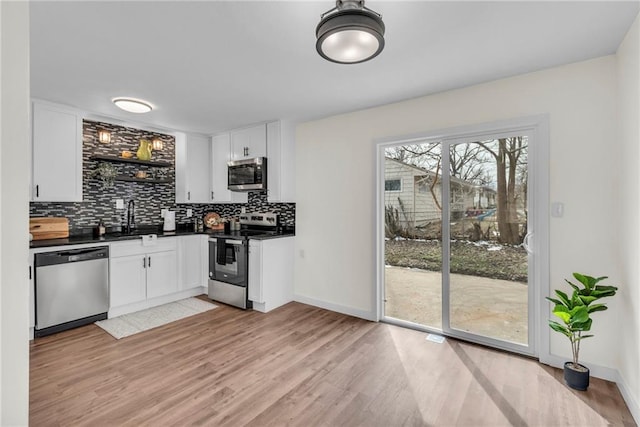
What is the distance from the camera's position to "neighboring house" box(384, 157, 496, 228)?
9.61ft

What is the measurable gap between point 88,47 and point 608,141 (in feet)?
12.4

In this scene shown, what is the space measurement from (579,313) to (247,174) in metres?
3.68

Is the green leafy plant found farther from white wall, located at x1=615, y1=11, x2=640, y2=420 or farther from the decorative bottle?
the decorative bottle

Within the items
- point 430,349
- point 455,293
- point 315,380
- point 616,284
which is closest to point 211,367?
point 315,380

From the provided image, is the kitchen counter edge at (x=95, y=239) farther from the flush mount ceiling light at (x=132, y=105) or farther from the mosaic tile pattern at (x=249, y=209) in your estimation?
the flush mount ceiling light at (x=132, y=105)

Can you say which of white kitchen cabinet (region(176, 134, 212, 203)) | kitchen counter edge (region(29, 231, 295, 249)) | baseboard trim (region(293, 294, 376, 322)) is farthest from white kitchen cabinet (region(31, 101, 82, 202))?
baseboard trim (region(293, 294, 376, 322))

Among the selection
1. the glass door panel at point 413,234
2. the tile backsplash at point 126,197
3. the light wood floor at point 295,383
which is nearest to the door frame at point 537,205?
the light wood floor at point 295,383

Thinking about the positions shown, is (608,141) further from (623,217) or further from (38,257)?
(38,257)

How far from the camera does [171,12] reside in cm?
178

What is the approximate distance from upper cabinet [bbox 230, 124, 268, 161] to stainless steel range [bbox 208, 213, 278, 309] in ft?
2.97

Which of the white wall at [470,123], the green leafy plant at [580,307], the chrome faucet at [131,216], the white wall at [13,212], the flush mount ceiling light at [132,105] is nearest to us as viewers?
the white wall at [13,212]

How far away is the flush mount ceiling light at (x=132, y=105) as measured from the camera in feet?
10.4

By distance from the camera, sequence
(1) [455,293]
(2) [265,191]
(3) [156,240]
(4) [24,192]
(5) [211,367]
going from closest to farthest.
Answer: (4) [24,192]
(5) [211,367]
(1) [455,293]
(3) [156,240]
(2) [265,191]

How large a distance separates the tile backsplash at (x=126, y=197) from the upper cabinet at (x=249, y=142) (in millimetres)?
625
